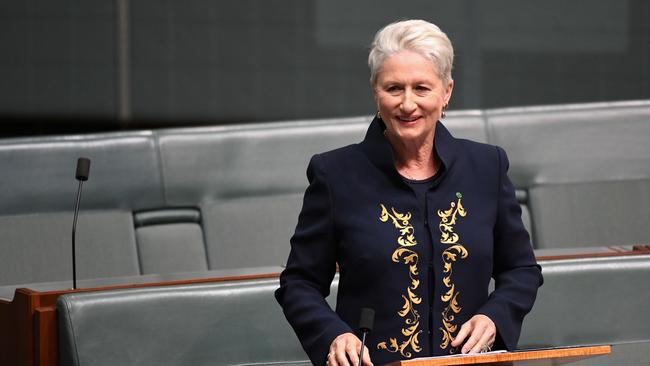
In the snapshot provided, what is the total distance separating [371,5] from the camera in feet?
15.1

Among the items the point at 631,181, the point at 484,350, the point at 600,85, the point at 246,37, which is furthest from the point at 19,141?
the point at 600,85

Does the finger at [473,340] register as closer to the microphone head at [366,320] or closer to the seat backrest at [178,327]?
the microphone head at [366,320]

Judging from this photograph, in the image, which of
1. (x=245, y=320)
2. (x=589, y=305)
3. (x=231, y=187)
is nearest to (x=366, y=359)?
(x=245, y=320)

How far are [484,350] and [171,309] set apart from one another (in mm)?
829

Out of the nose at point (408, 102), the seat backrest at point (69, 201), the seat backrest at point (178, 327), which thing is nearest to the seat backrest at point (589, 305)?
the seat backrest at point (178, 327)

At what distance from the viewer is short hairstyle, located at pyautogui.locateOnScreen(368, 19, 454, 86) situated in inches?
63.0

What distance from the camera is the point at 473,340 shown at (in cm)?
159

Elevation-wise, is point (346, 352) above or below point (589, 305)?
above

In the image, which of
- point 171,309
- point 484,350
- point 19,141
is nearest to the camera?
point 484,350

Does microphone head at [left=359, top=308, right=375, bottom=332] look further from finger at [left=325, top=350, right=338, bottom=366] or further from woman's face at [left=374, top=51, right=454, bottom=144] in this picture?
woman's face at [left=374, top=51, right=454, bottom=144]

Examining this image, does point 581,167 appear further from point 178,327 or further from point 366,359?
point 366,359

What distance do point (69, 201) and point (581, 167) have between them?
153 centimetres

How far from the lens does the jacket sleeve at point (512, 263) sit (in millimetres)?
1673

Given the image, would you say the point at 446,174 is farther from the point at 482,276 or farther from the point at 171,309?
the point at 171,309
